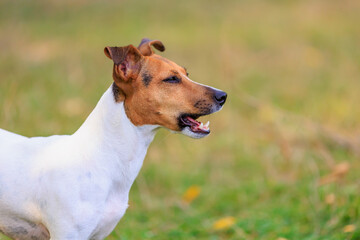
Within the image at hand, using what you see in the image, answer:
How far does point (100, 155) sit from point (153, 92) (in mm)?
571

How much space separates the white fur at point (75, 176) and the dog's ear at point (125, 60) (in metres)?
0.18

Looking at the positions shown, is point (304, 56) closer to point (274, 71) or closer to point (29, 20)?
point (274, 71)

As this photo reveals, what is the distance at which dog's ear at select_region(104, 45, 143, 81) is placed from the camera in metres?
3.86

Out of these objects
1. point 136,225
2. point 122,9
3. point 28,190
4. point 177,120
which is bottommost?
point 122,9

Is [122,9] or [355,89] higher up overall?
[355,89]

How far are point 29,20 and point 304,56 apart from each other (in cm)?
580

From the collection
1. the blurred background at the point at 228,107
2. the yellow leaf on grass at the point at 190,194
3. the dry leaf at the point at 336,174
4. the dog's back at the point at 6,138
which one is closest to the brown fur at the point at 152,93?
the dog's back at the point at 6,138

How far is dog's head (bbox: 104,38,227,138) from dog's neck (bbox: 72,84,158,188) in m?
0.06

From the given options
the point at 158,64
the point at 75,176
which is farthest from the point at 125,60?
the point at 75,176

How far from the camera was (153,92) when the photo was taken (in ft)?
13.1

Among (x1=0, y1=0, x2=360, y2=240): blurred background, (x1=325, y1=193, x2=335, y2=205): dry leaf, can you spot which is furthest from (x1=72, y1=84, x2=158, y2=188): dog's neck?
(x1=325, y1=193, x2=335, y2=205): dry leaf

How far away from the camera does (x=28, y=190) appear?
3.76 metres

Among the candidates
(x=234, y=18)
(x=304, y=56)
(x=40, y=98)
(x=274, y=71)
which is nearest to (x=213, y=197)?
(x=40, y=98)

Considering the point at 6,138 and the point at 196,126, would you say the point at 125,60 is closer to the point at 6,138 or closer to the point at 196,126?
the point at 196,126
